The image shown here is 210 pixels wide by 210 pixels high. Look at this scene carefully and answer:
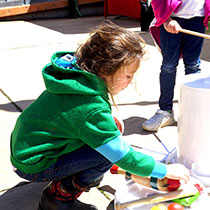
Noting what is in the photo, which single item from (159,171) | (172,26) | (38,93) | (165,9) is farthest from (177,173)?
(38,93)

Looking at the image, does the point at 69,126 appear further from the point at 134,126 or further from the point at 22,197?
the point at 134,126

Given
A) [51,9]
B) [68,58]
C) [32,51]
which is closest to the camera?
[68,58]

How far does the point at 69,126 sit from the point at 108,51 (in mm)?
351

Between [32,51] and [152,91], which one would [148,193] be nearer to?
[152,91]

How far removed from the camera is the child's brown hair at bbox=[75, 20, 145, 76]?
1690mm

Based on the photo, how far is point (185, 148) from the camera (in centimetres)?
213

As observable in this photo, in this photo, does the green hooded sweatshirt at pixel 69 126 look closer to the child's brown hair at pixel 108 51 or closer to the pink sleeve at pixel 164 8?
the child's brown hair at pixel 108 51

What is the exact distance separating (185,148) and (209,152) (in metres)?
0.13

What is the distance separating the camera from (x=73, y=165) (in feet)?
5.86

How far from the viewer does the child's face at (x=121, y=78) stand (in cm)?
172

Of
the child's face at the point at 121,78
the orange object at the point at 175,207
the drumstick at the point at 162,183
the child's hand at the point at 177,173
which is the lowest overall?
the orange object at the point at 175,207

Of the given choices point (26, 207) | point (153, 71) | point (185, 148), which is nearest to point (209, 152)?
point (185, 148)

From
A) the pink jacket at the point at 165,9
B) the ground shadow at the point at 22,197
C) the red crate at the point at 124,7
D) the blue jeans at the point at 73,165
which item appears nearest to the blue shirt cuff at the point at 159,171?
the blue jeans at the point at 73,165

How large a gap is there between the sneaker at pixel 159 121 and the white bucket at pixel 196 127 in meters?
0.62
